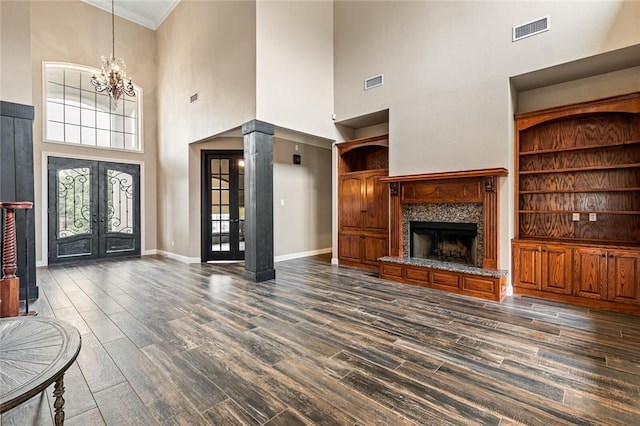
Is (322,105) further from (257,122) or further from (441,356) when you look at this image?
(441,356)

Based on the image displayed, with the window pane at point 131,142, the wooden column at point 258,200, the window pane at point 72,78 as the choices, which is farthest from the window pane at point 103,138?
the wooden column at point 258,200

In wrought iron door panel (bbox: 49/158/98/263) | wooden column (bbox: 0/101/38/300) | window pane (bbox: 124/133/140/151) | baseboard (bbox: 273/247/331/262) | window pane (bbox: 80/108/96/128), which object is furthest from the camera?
window pane (bbox: 124/133/140/151)

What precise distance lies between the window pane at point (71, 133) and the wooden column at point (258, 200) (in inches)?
185

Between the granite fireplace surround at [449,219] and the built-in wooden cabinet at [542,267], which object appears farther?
the granite fireplace surround at [449,219]

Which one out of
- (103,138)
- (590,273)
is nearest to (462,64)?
(590,273)

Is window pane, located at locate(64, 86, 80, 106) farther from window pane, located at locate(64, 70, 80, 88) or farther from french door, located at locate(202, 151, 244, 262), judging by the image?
french door, located at locate(202, 151, 244, 262)

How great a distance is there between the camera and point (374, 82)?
18.8ft

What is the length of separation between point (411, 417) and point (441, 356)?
87 centimetres

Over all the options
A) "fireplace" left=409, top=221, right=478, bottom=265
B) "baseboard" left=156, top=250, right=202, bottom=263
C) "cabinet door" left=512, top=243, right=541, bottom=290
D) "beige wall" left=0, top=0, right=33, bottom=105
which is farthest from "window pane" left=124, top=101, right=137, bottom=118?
"cabinet door" left=512, top=243, right=541, bottom=290

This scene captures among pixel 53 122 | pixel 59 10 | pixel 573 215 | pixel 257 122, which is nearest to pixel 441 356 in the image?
pixel 573 215

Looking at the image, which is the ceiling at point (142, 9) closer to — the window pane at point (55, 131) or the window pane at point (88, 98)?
the window pane at point (88, 98)

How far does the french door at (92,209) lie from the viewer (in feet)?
21.7

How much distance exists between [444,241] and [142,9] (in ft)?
29.6

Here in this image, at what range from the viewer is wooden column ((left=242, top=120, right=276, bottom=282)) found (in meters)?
5.07
